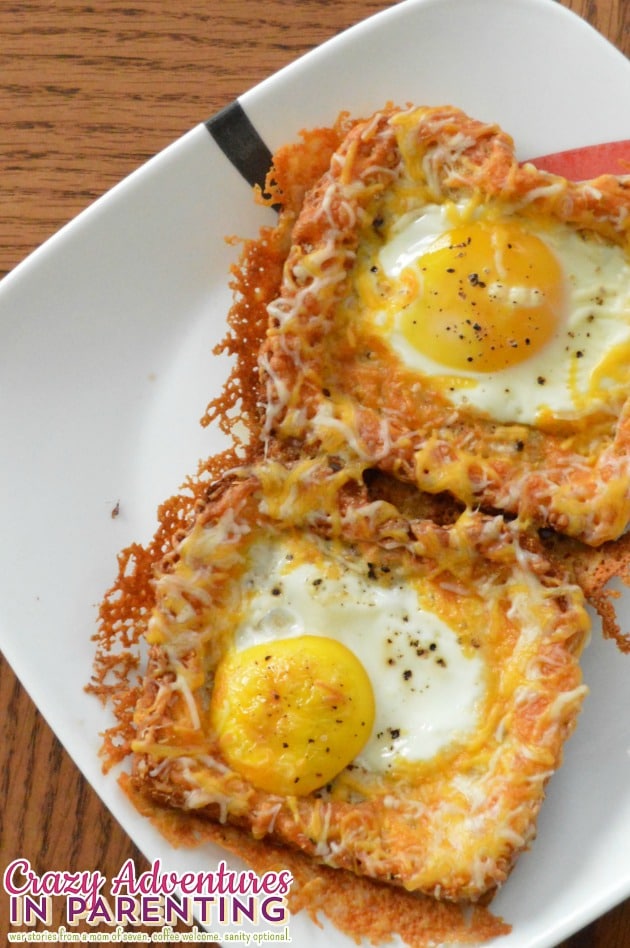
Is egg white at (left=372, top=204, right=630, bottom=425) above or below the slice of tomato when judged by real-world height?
below

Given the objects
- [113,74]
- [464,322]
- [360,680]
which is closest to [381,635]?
[360,680]

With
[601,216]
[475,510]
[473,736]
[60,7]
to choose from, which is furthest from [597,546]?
[60,7]

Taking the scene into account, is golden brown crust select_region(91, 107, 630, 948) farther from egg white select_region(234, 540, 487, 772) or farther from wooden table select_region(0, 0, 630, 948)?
wooden table select_region(0, 0, 630, 948)

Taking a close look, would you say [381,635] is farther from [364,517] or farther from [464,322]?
[464,322]

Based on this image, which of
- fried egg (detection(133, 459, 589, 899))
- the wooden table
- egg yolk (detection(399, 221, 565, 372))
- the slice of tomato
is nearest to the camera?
fried egg (detection(133, 459, 589, 899))

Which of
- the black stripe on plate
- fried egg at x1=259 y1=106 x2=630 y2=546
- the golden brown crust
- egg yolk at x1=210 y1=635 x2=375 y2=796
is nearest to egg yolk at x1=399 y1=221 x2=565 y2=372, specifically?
fried egg at x1=259 y1=106 x2=630 y2=546

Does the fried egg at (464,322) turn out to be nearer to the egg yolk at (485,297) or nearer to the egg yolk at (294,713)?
the egg yolk at (485,297)
